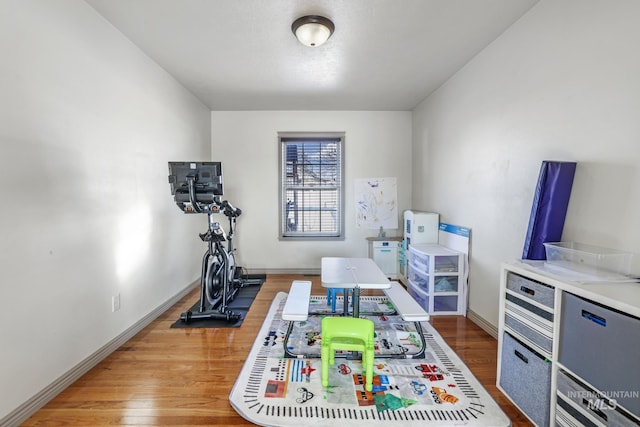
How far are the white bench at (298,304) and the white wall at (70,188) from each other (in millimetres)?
1441

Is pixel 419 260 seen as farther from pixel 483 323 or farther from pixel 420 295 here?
pixel 483 323

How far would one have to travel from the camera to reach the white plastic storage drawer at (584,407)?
103 centimetres

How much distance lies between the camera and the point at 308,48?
2488 mm

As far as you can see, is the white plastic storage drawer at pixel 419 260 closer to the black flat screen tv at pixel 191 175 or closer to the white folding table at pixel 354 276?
the white folding table at pixel 354 276

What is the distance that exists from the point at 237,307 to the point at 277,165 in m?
2.23

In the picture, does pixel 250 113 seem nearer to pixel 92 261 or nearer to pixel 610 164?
pixel 92 261

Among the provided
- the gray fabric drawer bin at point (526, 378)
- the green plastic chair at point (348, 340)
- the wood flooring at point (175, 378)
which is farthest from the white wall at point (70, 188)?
the gray fabric drawer bin at point (526, 378)

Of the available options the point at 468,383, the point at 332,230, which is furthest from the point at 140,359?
the point at 332,230

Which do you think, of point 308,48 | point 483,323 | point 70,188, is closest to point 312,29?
point 308,48

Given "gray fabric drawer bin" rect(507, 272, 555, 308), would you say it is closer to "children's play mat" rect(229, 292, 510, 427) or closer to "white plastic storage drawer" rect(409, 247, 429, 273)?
"children's play mat" rect(229, 292, 510, 427)

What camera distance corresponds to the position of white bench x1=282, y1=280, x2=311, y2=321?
1.98 meters

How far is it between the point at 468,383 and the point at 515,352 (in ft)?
1.36

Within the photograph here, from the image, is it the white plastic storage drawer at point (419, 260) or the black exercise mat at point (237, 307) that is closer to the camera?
the black exercise mat at point (237, 307)

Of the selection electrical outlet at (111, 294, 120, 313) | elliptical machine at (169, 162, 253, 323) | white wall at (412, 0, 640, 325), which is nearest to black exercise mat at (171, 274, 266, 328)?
elliptical machine at (169, 162, 253, 323)
